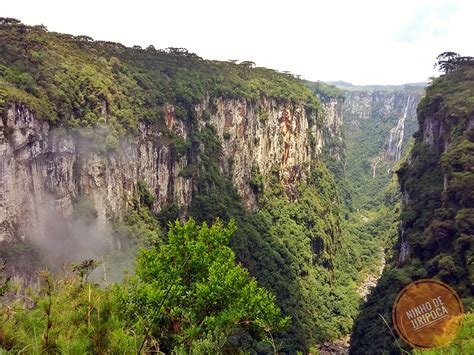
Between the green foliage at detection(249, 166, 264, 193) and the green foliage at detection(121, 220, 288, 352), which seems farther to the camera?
the green foliage at detection(249, 166, 264, 193)

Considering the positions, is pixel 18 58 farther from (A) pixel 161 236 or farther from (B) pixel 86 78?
(A) pixel 161 236

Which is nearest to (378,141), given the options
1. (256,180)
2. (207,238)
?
(256,180)

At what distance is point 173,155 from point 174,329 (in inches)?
1674

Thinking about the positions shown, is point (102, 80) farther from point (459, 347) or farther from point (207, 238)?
point (459, 347)

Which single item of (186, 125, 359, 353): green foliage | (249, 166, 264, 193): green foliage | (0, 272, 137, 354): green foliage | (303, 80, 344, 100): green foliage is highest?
(303, 80, 344, 100): green foliage

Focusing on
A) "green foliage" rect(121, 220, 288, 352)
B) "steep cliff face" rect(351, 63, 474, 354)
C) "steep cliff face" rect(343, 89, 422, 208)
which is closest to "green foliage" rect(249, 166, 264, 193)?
"steep cliff face" rect(351, 63, 474, 354)

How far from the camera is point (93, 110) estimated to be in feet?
138

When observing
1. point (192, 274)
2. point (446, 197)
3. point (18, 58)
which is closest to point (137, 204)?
point (18, 58)

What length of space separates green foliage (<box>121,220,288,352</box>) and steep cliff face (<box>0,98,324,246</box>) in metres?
22.2

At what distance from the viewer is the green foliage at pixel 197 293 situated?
11289 millimetres

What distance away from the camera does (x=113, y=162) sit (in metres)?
43.2

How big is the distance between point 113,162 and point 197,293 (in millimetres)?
33543

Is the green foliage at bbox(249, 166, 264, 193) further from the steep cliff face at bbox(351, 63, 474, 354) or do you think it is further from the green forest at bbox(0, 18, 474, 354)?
the steep cliff face at bbox(351, 63, 474, 354)

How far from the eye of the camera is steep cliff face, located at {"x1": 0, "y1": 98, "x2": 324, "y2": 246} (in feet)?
106
